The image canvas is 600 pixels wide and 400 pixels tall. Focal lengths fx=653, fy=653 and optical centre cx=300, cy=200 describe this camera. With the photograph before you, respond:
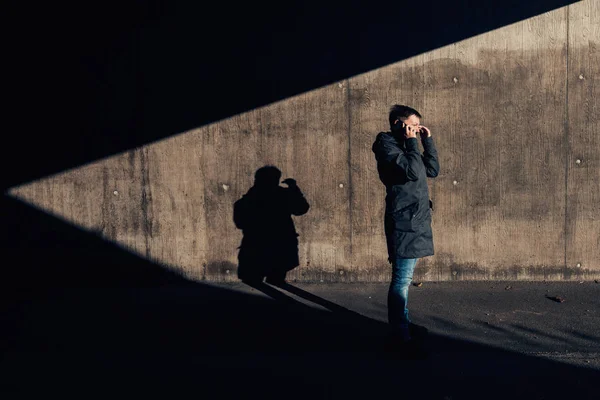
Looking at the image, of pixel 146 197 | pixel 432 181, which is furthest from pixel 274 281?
pixel 432 181

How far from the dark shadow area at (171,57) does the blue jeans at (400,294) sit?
243cm

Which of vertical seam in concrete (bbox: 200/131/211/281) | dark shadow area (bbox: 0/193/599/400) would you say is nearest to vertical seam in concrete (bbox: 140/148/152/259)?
dark shadow area (bbox: 0/193/599/400)

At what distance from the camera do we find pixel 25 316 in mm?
5953

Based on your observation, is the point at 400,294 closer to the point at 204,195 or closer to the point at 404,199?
the point at 404,199

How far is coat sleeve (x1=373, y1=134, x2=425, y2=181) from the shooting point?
4.70 meters

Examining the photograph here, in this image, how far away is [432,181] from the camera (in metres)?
6.63

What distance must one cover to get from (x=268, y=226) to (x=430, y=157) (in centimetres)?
229

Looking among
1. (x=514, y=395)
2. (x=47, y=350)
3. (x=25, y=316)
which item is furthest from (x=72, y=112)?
(x=514, y=395)

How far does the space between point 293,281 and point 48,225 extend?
266 cm

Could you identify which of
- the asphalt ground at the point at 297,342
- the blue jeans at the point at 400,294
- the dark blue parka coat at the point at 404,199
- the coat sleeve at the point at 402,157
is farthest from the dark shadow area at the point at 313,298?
the coat sleeve at the point at 402,157

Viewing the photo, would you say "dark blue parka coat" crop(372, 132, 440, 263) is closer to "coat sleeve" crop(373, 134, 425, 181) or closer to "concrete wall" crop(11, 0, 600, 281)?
"coat sleeve" crop(373, 134, 425, 181)

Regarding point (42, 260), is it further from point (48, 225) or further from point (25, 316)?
point (25, 316)

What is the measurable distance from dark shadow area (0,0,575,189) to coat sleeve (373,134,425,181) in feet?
6.30

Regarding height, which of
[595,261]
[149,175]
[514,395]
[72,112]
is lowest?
[514,395]
